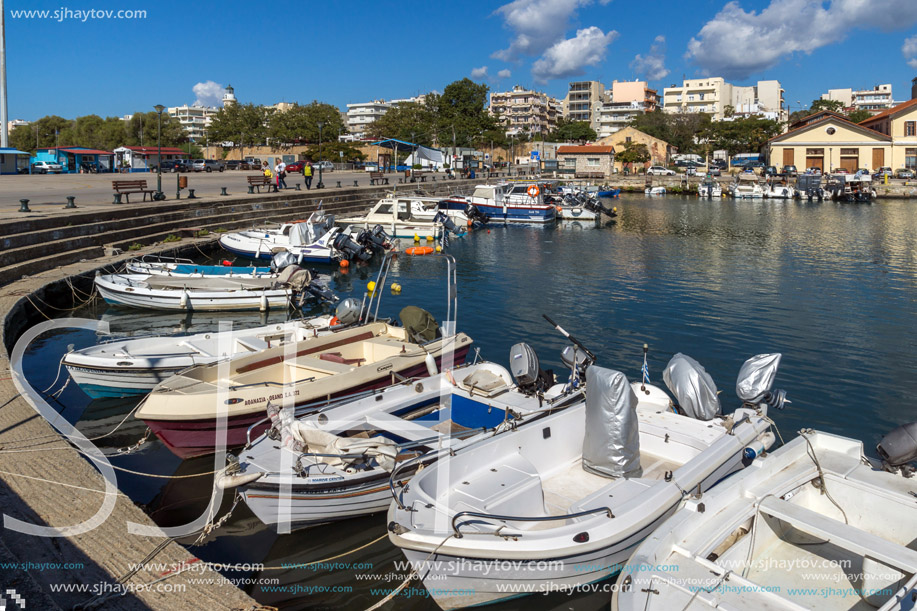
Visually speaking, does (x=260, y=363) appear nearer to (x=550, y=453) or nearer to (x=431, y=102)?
(x=550, y=453)

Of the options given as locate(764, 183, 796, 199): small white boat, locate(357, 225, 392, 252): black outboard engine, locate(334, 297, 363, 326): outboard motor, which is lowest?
locate(334, 297, 363, 326): outboard motor

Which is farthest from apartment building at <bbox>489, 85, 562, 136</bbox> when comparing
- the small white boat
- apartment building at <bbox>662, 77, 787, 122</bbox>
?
the small white boat

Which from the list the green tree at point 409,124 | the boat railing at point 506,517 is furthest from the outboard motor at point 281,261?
the green tree at point 409,124

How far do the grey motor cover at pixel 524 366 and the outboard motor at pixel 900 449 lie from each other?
12.9 ft

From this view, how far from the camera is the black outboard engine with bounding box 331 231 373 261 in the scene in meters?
24.4

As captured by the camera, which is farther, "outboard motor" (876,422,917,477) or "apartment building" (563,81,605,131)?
"apartment building" (563,81,605,131)

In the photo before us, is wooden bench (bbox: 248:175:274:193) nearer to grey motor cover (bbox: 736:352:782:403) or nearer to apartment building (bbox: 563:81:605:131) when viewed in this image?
grey motor cover (bbox: 736:352:782:403)

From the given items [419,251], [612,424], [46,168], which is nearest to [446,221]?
[419,251]

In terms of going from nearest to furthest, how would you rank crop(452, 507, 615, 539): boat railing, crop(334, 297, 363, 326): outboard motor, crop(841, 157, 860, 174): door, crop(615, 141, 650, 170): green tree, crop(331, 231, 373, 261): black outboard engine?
crop(452, 507, 615, 539): boat railing < crop(334, 297, 363, 326): outboard motor < crop(331, 231, 373, 261): black outboard engine < crop(841, 157, 860, 174): door < crop(615, 141, 650, 170): green tree

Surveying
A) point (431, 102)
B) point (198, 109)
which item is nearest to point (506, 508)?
point (431, 102)

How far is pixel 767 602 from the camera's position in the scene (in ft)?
15.3

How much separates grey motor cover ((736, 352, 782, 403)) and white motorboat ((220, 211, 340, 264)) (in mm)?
17134

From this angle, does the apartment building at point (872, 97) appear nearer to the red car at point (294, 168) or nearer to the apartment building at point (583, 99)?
the apartment building at point (583, 99)

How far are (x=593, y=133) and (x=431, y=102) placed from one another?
2964 cm
